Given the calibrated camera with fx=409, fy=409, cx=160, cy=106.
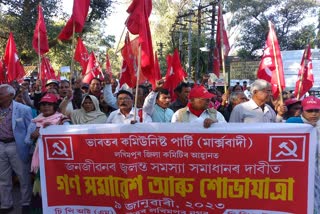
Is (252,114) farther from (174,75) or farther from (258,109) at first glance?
(174,75)

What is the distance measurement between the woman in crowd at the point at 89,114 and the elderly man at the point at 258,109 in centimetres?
157

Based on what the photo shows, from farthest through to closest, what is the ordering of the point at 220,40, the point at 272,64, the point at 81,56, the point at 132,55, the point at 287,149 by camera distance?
the point at 81,56 < the point at 220,40 < the point at 272,64 < the point at 132,55 < the point at 287,149

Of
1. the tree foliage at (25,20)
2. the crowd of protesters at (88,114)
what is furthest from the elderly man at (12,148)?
the tree foliage at (25,20)

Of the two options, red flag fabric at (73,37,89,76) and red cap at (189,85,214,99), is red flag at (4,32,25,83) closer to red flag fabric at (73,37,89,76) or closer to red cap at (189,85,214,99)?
red flag fabric at (73,37,89,76)

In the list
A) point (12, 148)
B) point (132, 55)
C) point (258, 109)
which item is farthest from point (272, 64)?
point (12, 148)

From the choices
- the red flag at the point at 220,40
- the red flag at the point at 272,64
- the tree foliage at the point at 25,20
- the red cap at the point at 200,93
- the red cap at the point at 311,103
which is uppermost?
the tree foliage at the point at 25,20

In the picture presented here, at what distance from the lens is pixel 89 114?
4629mm

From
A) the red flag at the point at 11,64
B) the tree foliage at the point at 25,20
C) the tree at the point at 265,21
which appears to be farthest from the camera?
the tree at the point at 265,21

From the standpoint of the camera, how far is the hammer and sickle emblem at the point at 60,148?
3674 mm

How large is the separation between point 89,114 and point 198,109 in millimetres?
1283

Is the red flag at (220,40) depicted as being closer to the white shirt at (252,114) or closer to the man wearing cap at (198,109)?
the white shirt at (252,114)

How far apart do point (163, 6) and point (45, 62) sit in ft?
87.0

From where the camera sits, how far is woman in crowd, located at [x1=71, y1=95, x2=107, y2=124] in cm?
459

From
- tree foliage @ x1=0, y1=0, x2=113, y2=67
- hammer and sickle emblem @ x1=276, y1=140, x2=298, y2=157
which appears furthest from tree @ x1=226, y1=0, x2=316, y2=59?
hammer and sickle emblem @ x1=276, y1=140, x2=298, y2=157
